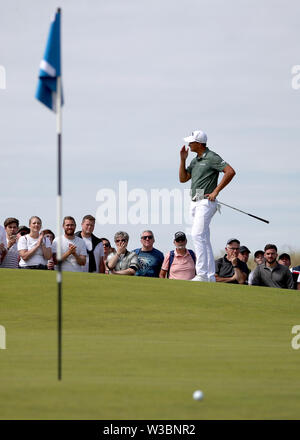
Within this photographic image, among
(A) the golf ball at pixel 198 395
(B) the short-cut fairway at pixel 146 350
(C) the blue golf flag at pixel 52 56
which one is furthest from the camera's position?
(C) the blue golf flag at pixel 52 56

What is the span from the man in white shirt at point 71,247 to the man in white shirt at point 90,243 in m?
0.26

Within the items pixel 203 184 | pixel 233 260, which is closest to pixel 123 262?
pixel 233 260

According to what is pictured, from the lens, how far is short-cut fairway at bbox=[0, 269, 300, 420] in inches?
234

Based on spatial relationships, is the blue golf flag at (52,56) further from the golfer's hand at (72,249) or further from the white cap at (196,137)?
the golfer's hand at (72,249)

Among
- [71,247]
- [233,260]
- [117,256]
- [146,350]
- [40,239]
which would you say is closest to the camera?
[146,350]

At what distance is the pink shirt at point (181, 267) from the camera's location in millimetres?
17344

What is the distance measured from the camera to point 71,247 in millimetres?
15898

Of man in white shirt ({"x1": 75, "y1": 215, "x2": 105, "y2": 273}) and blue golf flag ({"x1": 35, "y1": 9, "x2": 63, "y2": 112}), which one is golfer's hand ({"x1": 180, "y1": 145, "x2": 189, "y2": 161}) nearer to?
man in white shirt ({"x1": 75, "y1": 215, "x2": 105, "y2": 273})

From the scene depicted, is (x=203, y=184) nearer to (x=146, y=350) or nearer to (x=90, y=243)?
(x=90, y=243)

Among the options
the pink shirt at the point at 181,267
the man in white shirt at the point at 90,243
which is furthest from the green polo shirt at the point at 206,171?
the man in white shirt at the point at 90,243

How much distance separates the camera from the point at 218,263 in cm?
1867

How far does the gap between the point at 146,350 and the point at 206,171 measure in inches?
240

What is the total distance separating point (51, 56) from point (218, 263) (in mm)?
11140
